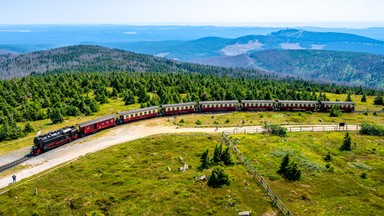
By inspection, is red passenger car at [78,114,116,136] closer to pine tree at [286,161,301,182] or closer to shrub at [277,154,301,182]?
shrub at [277,154,301,182]

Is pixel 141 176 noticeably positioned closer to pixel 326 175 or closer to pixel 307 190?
pixel 307 190

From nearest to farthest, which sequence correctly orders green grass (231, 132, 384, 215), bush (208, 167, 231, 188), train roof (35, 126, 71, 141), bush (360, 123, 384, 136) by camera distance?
green grass (231, 132, 384, 215)
bush (208, 167, 231, 188)
train roof (35, 126, 71, 141)
bush (360, 123, 384, 136)

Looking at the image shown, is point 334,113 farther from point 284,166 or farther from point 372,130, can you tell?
point 284,166

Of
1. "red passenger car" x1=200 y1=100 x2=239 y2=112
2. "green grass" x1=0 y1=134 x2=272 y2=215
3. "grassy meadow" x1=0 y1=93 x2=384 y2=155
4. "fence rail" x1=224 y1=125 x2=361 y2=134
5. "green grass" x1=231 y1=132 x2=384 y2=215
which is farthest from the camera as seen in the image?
"red passenger car" x1=200 y1=100 x2=239 y2=112

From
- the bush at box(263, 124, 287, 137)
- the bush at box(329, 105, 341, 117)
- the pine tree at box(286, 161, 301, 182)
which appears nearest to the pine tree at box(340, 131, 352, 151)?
the bush at box(263, 124, 287, 137)

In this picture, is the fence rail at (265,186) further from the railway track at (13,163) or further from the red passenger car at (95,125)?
the railway track at (13,163)

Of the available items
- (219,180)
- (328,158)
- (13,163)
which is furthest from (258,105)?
(13,163)
